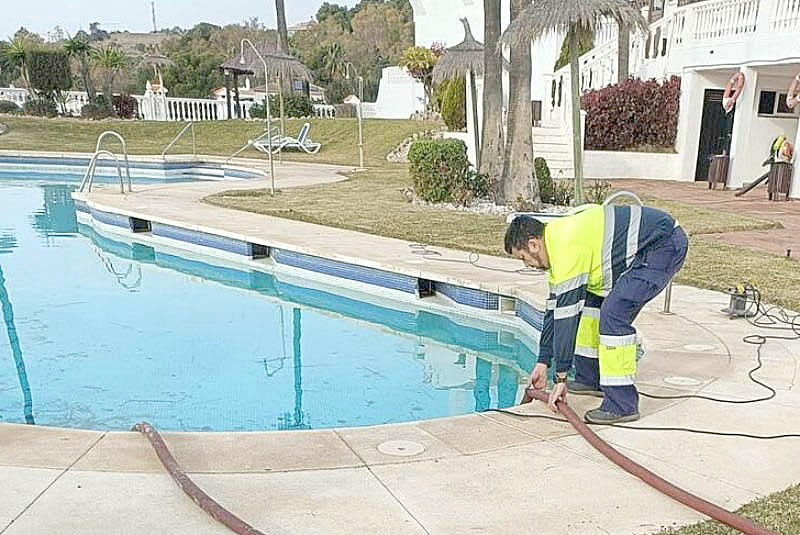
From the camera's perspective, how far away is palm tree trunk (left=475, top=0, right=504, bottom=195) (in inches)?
384

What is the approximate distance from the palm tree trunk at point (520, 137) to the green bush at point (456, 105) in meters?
6.16

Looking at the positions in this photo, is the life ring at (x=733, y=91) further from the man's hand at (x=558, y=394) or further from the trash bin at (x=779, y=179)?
the man's hand at (x=558, y=394)

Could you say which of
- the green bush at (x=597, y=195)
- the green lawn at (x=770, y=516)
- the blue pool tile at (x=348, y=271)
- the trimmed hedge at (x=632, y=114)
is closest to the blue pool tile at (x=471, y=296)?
the blue pool tile at (x=348, y=271)

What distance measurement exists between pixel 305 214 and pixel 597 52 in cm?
1024

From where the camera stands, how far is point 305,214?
9.26m

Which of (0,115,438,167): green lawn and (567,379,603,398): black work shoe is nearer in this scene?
(567,379,603,398): black work shoe

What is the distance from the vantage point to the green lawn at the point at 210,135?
20.4m

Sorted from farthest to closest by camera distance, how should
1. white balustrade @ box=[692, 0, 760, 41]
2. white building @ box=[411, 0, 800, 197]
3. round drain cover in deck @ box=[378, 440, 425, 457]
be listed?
white balustrade @ box=[692, 0, 760, 41], white building @ box=[411, 0, 800, 197], round drain cover in deck @ box=[378, 440, 425, 457]

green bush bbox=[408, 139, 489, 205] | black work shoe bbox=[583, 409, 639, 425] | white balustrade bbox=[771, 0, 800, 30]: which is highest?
white balustrade bbox=[771, 0, 800, 30]

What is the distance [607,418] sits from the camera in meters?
3.08

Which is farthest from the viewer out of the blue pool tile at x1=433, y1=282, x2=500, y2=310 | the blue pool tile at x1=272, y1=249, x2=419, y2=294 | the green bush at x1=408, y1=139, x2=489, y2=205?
the green bush at x1=408, y1=139, x2=489, y2=205

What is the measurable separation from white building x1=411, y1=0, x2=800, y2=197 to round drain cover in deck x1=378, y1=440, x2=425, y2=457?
1082 centimetres

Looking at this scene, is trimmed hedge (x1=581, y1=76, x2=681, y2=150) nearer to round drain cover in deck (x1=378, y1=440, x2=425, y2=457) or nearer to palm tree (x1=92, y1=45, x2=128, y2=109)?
round drain cover in deck (x1=378, y1=440, x2=425, y2=457)

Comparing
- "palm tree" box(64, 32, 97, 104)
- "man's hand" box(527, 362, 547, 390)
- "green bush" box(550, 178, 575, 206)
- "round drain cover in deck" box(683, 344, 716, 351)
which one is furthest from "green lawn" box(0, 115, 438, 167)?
"man's hand" box(527, 362, 547, 390)
